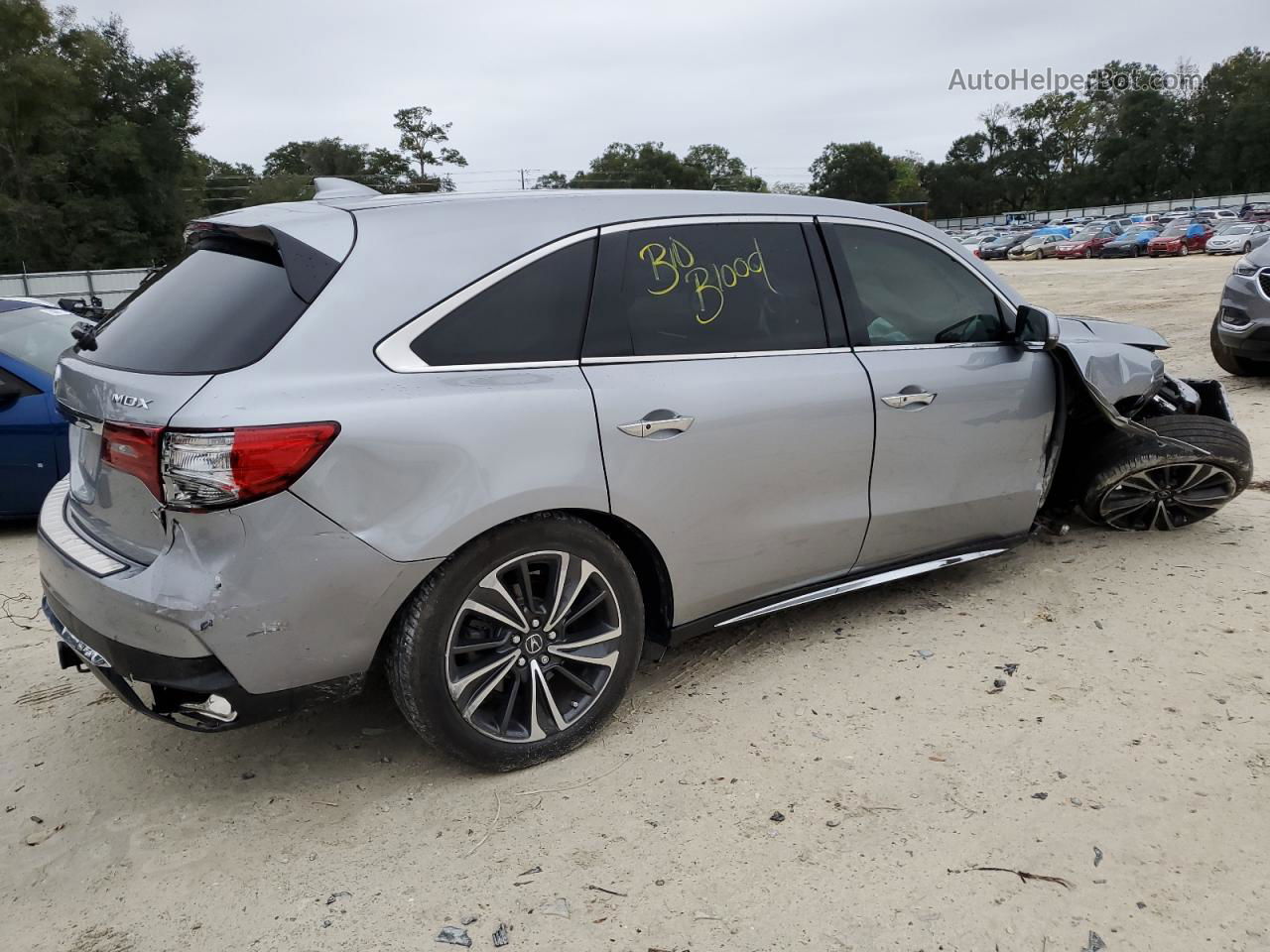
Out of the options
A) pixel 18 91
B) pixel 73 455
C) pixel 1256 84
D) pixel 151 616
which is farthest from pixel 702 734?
pixel 1256 84

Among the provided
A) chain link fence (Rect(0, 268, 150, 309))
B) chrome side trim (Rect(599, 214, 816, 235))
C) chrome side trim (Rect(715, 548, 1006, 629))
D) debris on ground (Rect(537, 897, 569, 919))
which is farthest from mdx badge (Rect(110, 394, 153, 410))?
chain link fence (Rect(0, 268, 150, 309))

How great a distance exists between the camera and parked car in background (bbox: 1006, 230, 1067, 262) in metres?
46.1

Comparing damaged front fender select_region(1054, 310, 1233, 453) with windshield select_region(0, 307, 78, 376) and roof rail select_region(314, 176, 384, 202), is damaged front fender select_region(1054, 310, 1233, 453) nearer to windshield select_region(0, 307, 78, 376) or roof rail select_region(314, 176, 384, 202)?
roof rail select_region(314, 176, 384, 202)

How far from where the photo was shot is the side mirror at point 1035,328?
3.92 metres

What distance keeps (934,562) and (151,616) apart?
2.87 m

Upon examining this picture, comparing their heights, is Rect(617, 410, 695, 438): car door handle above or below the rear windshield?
below

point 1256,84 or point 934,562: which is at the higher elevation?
point 1256,84

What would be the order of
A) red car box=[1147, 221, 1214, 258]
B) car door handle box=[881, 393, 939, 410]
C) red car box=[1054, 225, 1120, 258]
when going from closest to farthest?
car door handle box=[881, 393, 939, 410], red car box=[1147, 221, 1214, 258], red car box=[1054, 225, 1120, 258]

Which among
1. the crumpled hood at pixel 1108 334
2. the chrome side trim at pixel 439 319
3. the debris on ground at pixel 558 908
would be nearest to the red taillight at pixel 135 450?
the chrome side trim at pixel 439 319

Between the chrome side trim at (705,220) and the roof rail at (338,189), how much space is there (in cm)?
84

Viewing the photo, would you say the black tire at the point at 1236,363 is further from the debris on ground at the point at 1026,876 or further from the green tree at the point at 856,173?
the green tree at the point at 856,173

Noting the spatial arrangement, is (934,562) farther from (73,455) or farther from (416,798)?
(73,455)

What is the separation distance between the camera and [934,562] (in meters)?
3.98

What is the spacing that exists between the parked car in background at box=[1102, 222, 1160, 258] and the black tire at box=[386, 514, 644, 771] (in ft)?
140
